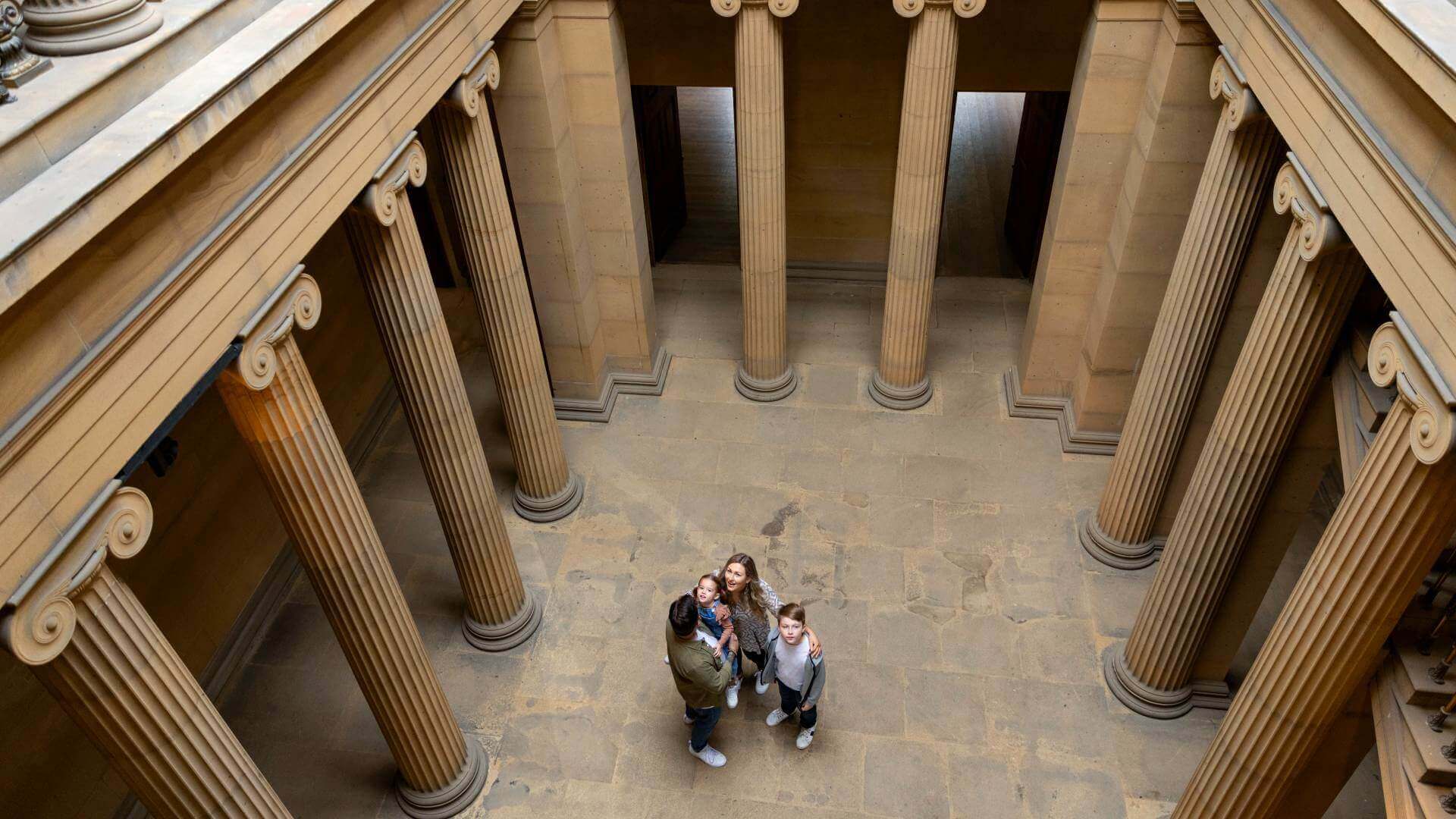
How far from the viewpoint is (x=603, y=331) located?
44.1 ft

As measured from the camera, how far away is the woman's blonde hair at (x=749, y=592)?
906 cm

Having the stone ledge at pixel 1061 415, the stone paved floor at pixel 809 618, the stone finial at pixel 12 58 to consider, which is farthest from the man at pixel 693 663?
the stone ledge at pixel 1061 415

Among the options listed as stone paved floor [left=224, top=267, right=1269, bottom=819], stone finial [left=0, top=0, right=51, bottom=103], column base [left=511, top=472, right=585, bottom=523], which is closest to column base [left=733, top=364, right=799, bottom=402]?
stone paved floor [left=224, top=267, right=1269, bottom=819]

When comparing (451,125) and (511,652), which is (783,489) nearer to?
(511,652)

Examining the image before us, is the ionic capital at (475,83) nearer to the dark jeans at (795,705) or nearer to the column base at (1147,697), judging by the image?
the dark jeans at (795,705)

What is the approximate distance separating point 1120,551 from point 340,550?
8.26 meters

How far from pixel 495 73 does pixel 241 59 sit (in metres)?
4.16

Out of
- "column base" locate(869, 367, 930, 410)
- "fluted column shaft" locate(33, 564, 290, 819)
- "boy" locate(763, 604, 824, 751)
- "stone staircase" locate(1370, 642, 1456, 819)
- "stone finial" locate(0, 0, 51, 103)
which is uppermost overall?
"stone finial" locate(0, 0, 51, 103)

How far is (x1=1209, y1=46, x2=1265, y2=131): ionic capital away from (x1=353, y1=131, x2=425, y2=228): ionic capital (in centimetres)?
653

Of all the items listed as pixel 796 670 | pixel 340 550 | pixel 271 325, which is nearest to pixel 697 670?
pixel 796 670

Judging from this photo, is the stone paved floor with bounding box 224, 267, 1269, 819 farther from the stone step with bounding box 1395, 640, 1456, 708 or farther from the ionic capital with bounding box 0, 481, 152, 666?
the ionic capital with bounding box 0, 481, 152, 666

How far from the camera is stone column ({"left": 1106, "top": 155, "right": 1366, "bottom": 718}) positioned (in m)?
6.80

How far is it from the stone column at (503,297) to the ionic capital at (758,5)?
8.42ft

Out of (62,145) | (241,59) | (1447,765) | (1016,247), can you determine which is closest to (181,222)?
(62,145)
